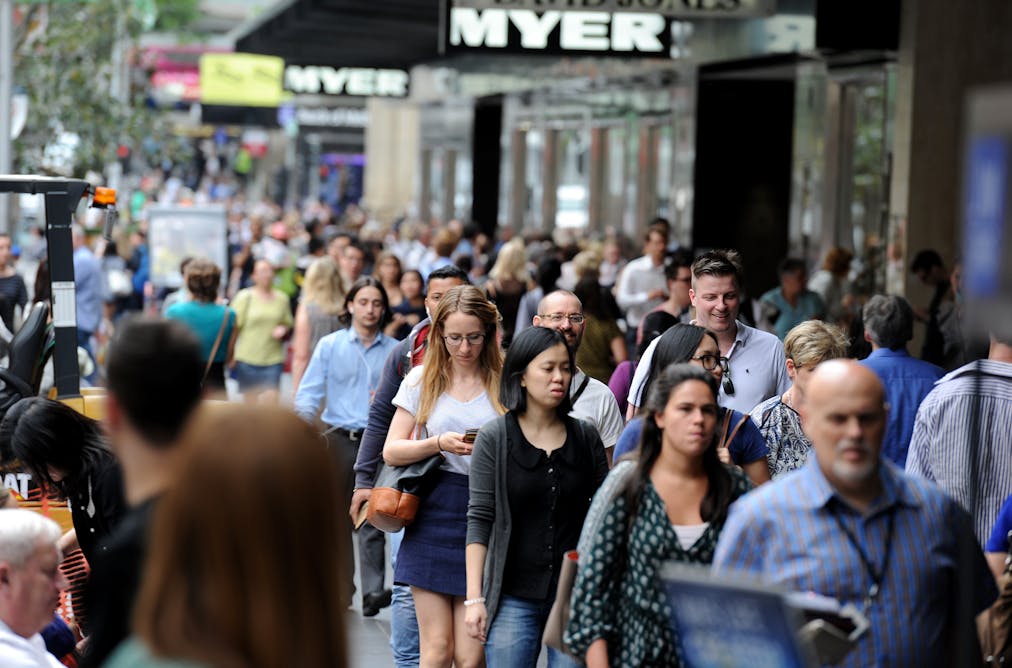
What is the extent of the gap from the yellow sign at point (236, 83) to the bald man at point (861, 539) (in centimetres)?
3785

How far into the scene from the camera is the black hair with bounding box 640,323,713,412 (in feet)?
22.0

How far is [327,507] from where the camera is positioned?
3051mm

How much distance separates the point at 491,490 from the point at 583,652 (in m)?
1.35

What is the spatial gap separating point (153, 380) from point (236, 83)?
39.2 m

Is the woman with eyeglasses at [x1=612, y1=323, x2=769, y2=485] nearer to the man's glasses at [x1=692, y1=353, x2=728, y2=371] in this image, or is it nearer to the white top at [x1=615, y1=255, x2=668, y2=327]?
the man's glasses at [x1=692, y1=353, x2=728, y2=371]

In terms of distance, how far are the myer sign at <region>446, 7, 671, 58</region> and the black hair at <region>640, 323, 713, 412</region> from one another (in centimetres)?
841

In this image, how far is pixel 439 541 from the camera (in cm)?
702

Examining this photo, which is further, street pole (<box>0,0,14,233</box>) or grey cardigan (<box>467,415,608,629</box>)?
street pole (<box>0,0,14,233</box>)

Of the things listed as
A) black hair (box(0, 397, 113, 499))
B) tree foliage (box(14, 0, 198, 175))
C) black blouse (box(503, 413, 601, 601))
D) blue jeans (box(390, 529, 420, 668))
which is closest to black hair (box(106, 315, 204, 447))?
black hair (box(0, 397, 113, 499))

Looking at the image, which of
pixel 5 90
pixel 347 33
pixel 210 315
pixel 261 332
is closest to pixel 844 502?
pixel 210 315

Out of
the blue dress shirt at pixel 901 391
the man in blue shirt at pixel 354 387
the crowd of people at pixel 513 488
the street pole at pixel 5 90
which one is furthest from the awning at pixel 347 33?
the blue dress shirt at pixel 901 391

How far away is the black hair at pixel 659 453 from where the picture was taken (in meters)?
5.12

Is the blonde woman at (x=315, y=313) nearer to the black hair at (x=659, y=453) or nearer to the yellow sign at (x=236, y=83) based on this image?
the black hair at (x=659, y=453)

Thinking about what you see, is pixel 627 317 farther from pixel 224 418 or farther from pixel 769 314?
pixel 224 418
